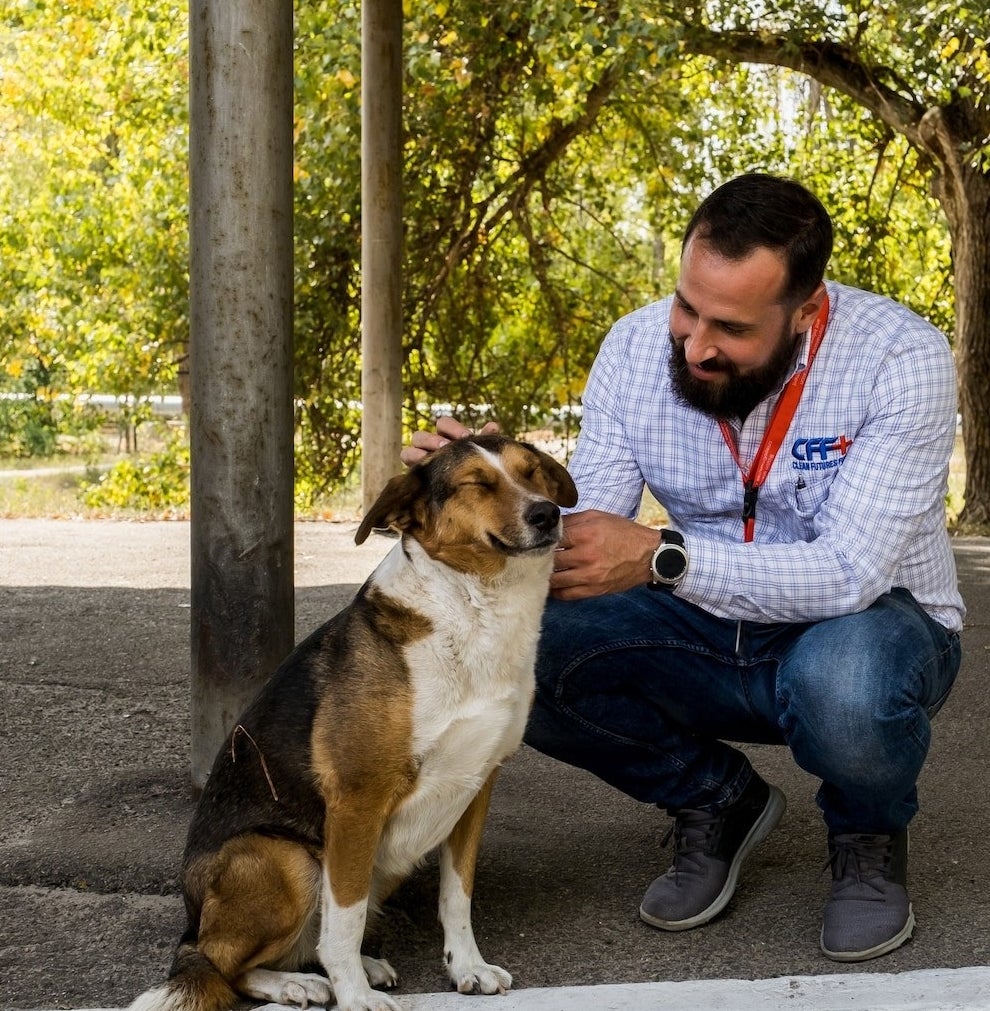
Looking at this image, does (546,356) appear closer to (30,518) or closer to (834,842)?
(30,518)

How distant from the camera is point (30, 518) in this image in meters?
11.5

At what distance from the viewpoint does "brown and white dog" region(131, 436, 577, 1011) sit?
2625mm

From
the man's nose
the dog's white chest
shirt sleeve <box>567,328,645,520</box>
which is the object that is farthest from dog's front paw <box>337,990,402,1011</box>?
the man's nose

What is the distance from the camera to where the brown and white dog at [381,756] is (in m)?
2.62

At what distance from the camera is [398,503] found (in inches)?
110

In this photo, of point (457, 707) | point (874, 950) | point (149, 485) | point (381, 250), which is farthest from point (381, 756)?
point (149, 485)

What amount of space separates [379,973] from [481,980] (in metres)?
0.22

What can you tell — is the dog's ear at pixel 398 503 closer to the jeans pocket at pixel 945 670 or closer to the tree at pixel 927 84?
the jeans pocket at pixel 945 670

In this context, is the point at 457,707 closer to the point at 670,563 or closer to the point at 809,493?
the point at 670,563

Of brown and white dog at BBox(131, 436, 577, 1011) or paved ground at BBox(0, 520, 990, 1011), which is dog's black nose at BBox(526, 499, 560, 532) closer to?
brown and white dog at BBox(131, 436, 577, 1011)

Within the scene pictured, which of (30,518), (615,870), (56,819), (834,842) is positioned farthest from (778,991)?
(30,518)

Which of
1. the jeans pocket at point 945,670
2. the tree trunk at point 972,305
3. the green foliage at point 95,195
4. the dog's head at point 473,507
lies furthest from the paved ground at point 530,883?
the green foliage at point 95,195

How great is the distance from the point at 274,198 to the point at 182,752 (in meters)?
1.88

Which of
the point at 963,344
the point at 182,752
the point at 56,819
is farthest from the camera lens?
the point at 963,344
